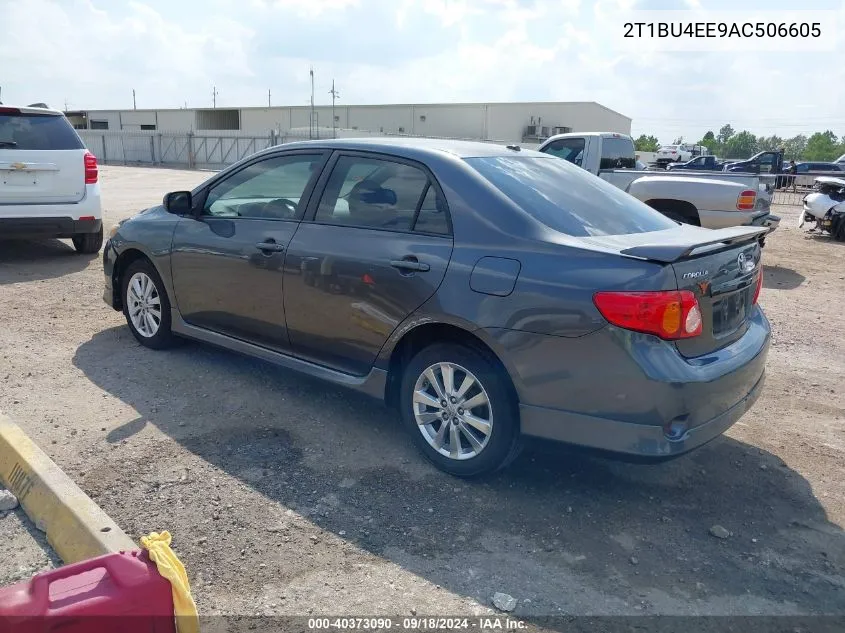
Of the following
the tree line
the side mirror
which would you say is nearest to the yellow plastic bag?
the side mirror

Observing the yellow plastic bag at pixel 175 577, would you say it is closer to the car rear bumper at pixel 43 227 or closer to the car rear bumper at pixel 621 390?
the car rear bumper at pixel 621 390

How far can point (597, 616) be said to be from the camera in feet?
9.27

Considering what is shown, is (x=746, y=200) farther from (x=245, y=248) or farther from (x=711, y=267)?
(x=245, y=248)

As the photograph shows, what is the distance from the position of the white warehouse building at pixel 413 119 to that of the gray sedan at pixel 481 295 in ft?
113

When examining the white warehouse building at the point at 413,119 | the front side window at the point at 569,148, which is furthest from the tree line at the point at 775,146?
the front side window at the point at 569,148

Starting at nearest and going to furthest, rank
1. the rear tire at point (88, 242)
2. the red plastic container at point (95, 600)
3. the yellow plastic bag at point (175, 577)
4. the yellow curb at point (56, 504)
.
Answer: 1. the red plastic container at point (95, 600)
2. the yellow plastic bag at point (175, 577)
3. the yellow curb at point (56, 504)
4. the rear tire at point (88, 242)

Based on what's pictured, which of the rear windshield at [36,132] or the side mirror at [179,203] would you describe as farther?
the rear windshield at [36,132]

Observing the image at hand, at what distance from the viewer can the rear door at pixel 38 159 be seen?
27.5 feet

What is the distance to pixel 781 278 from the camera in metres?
9.93

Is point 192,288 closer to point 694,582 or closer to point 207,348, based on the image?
point 207,348

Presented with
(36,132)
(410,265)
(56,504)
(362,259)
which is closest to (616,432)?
(410,265)

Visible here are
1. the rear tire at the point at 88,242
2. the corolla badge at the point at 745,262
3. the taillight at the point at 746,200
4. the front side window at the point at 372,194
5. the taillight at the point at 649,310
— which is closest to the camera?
the taillight at the point at 649,310

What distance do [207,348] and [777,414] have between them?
13.6ft

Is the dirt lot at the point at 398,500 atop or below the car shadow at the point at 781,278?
below
